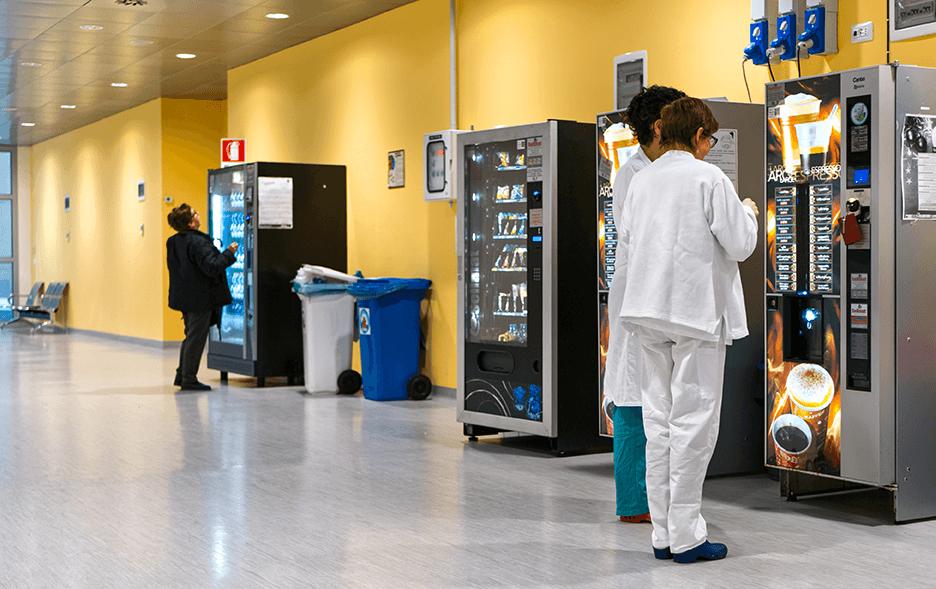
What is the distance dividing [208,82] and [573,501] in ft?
32.3

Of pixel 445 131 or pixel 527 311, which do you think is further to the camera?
pixel 445 131

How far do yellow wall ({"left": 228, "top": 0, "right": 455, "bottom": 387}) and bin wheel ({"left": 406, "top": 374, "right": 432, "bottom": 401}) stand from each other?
201 mm

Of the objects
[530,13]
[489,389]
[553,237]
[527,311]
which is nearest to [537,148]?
[553,237]

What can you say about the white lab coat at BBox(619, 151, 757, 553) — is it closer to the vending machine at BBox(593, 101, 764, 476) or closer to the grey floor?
the grey floor

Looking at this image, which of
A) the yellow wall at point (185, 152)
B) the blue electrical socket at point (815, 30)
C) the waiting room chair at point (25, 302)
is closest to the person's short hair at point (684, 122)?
the blue electrical socket at point (815, 30)

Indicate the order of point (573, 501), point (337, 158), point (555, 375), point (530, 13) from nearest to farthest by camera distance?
point (573, 501), point (555, 375), point (530, 13), point (337, 158)

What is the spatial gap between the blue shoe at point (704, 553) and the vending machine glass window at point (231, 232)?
6723mm

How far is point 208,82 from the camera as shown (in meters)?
13.9

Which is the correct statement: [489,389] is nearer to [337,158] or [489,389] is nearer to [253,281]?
[253,281]

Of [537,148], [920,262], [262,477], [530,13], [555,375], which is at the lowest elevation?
[262,477]

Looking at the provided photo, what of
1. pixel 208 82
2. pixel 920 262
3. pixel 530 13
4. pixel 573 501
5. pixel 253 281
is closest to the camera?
pixel 920 262

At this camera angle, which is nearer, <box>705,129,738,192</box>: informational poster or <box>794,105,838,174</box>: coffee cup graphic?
<box>794,105,838,174</box>: coffee cup graphic

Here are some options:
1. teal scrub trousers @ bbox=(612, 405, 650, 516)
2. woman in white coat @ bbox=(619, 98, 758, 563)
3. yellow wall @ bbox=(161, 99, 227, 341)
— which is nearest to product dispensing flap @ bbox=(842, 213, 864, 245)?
woman in white coat @ bbox=(619, 98, 758, 563)

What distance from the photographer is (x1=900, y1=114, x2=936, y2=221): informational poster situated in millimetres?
4715
